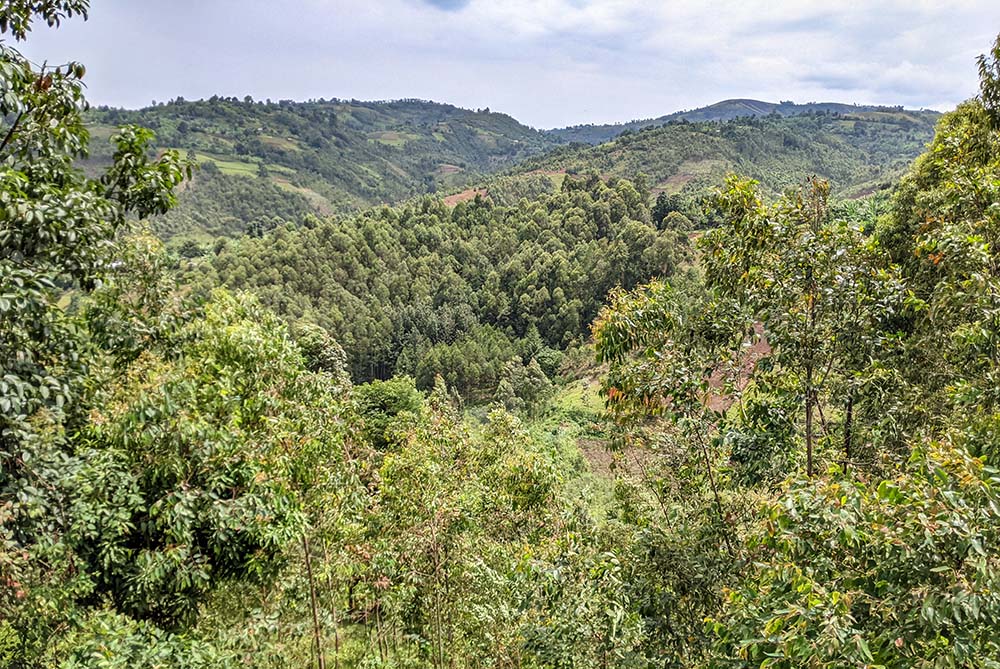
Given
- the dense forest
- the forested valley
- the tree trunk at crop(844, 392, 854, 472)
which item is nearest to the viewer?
the forested valley

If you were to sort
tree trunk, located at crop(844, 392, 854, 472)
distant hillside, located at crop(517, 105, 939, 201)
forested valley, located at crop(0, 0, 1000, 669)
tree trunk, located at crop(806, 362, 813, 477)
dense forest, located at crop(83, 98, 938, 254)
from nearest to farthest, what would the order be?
forested valley, located at crop(0, 0, 1000, 669)
tree trunk, located at crop(806, 362, 813, 477)
tree trunk, located at crop(844, 392, 854, 472)
distant hillside, located at crop(517, 105, 939, 201)
dense forest, located at crop(83, 98, 938, 254)

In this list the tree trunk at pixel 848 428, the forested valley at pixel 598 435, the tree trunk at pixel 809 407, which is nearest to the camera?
the forested valley at pixel 598 435

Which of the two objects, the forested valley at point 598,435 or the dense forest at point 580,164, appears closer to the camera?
the forested valley at point 598,435

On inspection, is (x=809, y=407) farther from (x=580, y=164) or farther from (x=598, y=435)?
(x=580, y=164)

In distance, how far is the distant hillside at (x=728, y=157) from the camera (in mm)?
107500

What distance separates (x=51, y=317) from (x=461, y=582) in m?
6.95

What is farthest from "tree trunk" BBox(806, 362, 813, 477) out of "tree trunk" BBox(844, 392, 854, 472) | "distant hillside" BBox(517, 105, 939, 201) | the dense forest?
"distant hillside" BBox(517, 105, 939, 201)

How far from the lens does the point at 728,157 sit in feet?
376

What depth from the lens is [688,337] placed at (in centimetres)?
508

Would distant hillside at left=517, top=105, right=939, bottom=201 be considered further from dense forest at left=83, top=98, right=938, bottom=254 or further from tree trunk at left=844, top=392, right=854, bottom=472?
tree trunk at left=844, top=392, right=854, bottom=472

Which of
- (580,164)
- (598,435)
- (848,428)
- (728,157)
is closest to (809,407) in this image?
(848,428)

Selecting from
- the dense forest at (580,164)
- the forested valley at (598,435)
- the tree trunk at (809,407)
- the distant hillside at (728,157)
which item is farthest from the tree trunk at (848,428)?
the distant hillside at (728,157)

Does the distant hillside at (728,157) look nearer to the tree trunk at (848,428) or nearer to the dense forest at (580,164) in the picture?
the dense forest at (580,164)

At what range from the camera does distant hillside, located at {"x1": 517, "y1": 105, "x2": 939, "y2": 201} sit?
107500 mm
